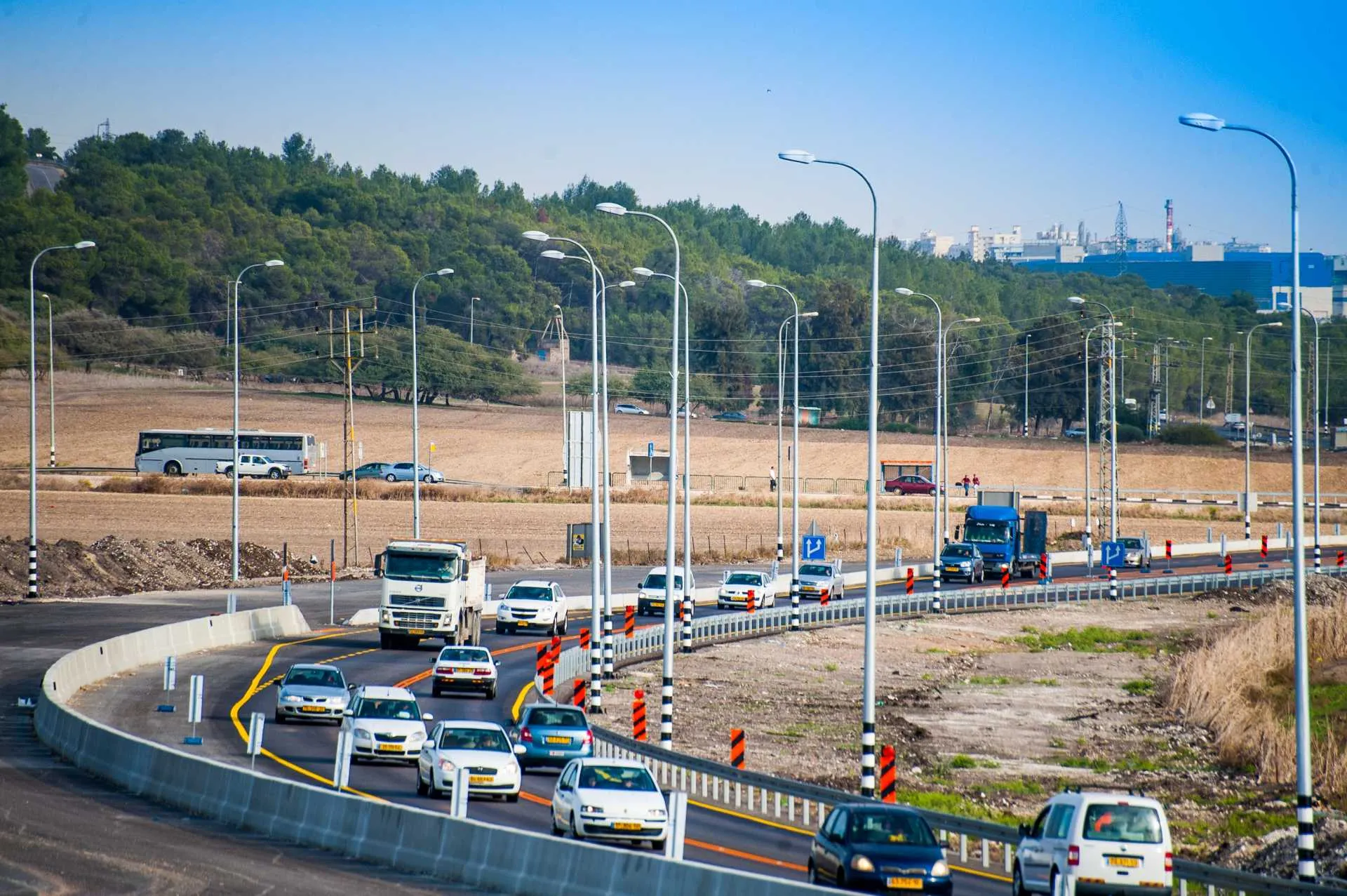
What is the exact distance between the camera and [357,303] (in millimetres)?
184500

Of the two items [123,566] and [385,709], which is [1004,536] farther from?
[385,709]

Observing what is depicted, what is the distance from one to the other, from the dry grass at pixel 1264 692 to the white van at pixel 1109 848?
15526 mm

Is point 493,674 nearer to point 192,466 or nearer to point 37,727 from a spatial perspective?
point 37,727

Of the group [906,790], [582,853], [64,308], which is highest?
[64,308]

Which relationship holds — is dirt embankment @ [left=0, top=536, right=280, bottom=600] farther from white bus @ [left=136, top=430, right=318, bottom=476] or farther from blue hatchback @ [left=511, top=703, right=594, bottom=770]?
blue hatchback @ [left=511, top=703, right=594, bottom=770]

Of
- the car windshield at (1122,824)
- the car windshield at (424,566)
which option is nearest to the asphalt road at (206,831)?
the car windshield at (1122,824)

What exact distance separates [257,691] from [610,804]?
20.4 meters

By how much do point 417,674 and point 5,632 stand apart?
1410 cm

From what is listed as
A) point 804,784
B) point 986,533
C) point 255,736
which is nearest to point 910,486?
point 986,533

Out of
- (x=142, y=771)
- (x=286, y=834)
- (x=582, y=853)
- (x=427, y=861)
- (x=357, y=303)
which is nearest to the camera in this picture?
(x=582, y=853)

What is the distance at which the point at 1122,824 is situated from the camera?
20.1 meters

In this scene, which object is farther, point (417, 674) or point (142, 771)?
point (417, 674)

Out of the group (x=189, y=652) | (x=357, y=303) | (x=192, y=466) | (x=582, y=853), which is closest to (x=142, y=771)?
(x=582, y=853)

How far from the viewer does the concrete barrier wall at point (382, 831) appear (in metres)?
18.6
